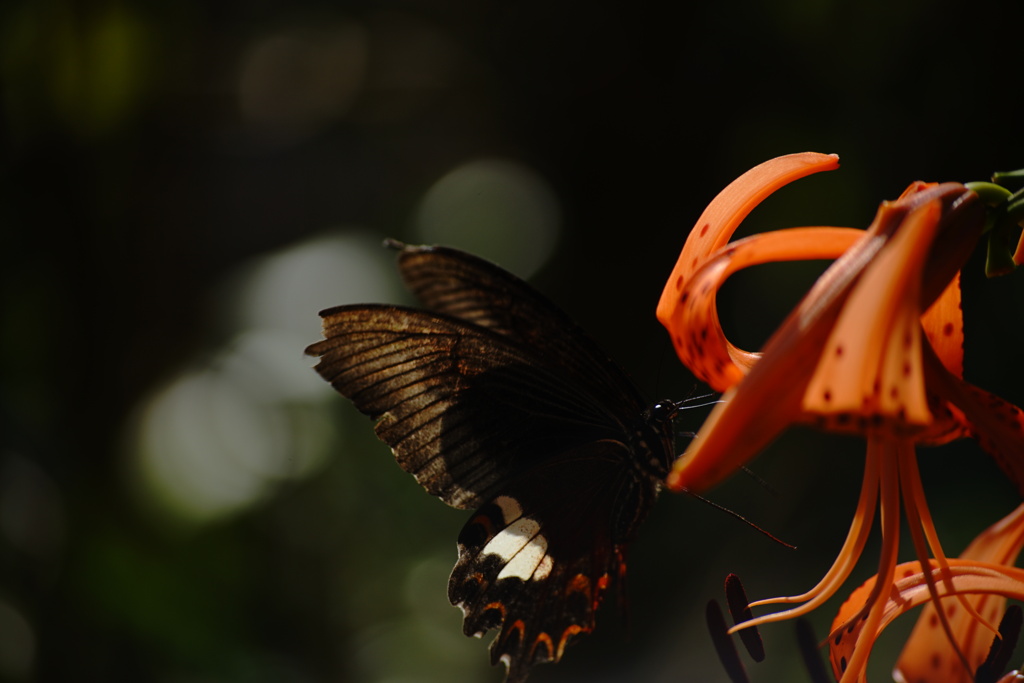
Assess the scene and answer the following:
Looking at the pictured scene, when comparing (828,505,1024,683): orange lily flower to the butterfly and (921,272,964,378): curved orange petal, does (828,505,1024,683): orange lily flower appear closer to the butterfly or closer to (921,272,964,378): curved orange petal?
(921,272,964,378): curved orange petal

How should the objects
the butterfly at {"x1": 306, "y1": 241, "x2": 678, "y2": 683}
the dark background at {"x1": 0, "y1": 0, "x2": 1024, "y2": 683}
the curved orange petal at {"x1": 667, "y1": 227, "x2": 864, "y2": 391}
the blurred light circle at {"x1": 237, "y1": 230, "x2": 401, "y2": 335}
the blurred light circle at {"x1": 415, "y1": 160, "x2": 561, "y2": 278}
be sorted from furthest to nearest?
1. the blurred light circle at {"x1": 415, "y1": 160, "x2": 561, "y2": 278}
2. the blurred light circle at {"x1": 237, "y1": 230, "x2": 401, "y2": 335}
3. the dark background at {"x1": 0, "y1": 0, "x2": 1024, "y2": 683}
4. the butterfly at {"x1": 306, "y1": 241, "x2": 678, "y2": 683}
5. the curved orange petal at {"x1": 667, "y1": 227, "x2": 864, "y2": 391}

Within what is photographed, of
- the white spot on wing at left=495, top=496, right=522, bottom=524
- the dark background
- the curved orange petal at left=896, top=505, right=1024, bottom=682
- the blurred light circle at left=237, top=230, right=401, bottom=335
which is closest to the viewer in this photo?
the curved orange petal at left=896, top=505, right=1024, bottom=682

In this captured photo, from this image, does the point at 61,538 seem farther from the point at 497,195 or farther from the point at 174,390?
the point at 497,195

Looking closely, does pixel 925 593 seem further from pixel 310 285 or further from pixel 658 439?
pixel 310 285

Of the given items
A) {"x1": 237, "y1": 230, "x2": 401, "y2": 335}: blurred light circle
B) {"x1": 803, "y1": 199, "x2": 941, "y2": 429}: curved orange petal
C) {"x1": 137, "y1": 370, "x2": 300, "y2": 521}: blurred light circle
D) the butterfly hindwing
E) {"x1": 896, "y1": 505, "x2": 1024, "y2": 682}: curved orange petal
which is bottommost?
{"x1": 896, "y1": 505, "x2": 1024, "y2": 682}: curved orange petal

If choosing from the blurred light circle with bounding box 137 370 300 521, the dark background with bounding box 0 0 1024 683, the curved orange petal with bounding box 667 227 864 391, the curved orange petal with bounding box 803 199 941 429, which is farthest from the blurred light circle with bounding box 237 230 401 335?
the curved orange petal with bounding box 803 199 941 429

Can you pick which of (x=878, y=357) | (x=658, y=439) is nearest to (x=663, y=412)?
(x=658, y=439)

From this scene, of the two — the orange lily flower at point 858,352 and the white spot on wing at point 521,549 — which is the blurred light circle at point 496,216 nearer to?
the white spot on wing at point 521,549

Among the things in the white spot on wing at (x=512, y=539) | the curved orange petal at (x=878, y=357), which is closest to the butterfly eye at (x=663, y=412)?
the white spot on wing at (x=512, y=539)
